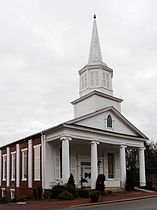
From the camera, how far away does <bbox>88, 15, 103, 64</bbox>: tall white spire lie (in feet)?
107

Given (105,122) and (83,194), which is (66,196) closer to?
(83,194)

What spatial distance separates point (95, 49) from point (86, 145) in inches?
442

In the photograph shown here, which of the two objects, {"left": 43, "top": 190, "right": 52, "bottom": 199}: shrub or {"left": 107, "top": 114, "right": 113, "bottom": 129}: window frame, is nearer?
{"left": 43, "top": 190, "right": 52, "bottom": 199}: shrub

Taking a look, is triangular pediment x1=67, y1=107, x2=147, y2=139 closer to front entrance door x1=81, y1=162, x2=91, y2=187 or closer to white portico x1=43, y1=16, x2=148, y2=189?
white portico x1=43, y1=16, x2=148, y2=189

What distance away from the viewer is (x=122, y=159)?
1123 inches

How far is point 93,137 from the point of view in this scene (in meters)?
26.1

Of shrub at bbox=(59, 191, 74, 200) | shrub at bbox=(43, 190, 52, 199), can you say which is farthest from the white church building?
shrub at bbox=(59, 191, 74, 200)

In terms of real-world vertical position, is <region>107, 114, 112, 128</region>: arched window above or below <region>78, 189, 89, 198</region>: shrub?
above

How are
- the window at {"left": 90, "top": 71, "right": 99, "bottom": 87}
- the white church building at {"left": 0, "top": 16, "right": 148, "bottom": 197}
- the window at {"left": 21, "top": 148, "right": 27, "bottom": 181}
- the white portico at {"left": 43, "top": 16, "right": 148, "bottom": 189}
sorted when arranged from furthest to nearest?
1. the window at {"left": 90, "top": 71, "right": 99, "bottom": 87}
2. the window at {"left": 21, "top": 148, "right": 27, "bottom": 181}
3. the white church building at {"left": 0, "top": 16, "right": 148, "bottom": 197}
4. the white portico at {"left": 43, "top": 16, "right": 148, "bottom": 189}

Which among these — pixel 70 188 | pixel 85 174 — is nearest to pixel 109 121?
pixel 85 174

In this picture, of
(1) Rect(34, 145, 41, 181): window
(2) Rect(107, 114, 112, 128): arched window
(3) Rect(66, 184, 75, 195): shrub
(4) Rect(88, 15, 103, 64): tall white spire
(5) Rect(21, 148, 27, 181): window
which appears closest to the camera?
(3) Rect(66, 184, 75, 195): shrub

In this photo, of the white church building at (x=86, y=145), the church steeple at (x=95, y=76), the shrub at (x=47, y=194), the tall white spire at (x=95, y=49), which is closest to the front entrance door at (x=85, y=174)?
the white church building at (x=86, y=145)

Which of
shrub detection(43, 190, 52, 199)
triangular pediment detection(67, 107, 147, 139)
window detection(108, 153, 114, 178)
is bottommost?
shrub detection(43, 190, 52, 199)

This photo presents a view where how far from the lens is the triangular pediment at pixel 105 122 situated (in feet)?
86.7
